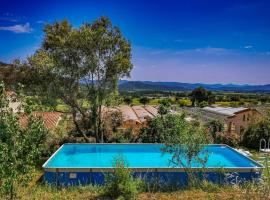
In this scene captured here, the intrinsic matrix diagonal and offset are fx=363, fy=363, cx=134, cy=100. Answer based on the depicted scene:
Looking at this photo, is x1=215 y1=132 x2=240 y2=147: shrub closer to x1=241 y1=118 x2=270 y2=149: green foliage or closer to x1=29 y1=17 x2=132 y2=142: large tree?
x1=241 y1=118 x2=270 y2=149: green foliage

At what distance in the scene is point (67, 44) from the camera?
669 inches

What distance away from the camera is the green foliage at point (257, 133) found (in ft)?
61.8

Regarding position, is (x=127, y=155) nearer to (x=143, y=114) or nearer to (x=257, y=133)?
(x=257, y=133)

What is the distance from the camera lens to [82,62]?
57.6ft

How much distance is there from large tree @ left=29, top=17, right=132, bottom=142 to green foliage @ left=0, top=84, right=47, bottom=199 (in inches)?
425

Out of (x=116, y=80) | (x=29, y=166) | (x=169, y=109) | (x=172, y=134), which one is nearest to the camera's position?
(x=29, y=166)

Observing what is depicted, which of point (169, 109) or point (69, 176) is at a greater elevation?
point (169, 109)

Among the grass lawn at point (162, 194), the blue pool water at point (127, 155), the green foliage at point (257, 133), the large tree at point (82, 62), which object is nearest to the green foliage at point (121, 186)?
the grass lawn at point (162, 194)

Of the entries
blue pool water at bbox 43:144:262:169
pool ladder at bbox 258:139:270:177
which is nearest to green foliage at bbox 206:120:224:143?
blue pool water at bbox 43:144:262:169

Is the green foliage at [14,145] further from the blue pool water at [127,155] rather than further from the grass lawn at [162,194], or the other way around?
the blue pool water at [127,155]

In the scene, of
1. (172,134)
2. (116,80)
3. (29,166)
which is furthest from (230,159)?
(29,166)

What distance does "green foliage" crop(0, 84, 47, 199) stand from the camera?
605 centimetres

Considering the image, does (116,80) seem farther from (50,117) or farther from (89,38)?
(50,117)

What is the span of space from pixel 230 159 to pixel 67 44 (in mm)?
9323
